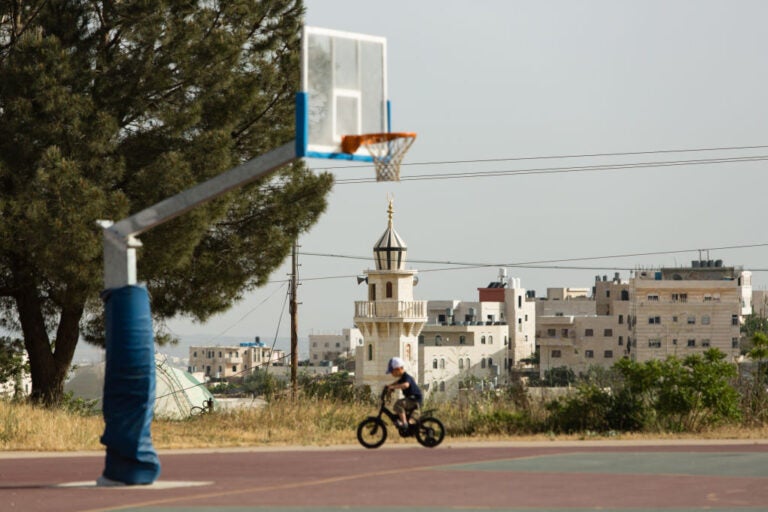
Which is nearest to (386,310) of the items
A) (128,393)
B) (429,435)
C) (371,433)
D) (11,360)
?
(11,360)

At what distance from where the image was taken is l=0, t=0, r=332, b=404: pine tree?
2833cm

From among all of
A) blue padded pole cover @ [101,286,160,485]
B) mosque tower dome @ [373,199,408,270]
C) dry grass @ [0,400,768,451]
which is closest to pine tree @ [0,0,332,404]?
dry grass @ [0,400,768,451]

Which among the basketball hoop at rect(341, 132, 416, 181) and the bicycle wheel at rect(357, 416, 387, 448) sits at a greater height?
the basketball hoop at rect(341, 132, 416, 181)

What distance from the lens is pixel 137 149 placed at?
30.6m

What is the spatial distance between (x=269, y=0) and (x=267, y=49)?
1.23 m

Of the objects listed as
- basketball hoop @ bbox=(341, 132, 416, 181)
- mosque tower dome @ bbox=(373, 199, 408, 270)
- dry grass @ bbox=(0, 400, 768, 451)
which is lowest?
dry grass @ bbox=(0, 400, 768, 451)

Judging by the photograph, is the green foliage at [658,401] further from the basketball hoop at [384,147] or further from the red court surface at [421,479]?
the basketball hoop at [384,147]

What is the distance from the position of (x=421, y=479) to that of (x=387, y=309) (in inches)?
2915

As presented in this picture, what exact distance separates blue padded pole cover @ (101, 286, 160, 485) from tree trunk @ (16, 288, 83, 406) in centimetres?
1614

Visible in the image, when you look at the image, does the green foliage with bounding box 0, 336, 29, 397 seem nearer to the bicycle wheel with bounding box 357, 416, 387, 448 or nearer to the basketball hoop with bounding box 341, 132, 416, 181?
the bicycle wheel with bounding box 357, 416, 387, 448

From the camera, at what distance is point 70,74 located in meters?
29.0

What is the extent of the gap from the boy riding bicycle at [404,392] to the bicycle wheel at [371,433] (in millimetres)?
532

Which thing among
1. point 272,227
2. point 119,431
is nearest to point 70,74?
point 272,227

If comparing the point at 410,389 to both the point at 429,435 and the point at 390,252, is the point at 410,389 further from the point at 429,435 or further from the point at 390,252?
the point at 390,252
